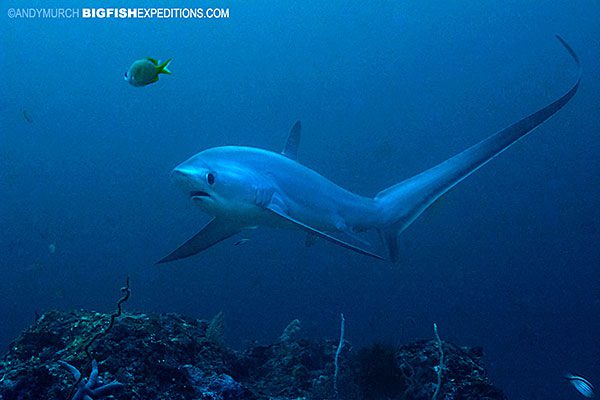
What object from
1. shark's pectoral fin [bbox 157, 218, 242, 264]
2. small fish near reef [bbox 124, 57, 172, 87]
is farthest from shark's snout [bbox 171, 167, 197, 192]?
small fish near reef [bbox 124, 57, 172, 87]

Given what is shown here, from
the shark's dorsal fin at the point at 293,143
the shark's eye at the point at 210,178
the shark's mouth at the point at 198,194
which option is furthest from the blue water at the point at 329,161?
the shark's eye at the point at 210,178

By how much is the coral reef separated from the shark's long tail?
155 cm

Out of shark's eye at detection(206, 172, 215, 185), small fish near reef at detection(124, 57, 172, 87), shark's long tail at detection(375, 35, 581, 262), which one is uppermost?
small fish near reef at detection(124, 57, 172, 87)

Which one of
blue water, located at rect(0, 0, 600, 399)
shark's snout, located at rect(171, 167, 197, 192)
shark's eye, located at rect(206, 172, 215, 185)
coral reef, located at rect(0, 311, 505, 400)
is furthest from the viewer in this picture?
blue water, located at rect(0, 0, 600, 399)

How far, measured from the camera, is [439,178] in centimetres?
476

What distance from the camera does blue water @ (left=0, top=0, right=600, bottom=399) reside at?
25875 millimetres

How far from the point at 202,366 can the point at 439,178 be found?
3.14 metres

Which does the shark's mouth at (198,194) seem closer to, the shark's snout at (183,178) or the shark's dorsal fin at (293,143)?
the shark's snout at (183,178)

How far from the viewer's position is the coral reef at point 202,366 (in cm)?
264

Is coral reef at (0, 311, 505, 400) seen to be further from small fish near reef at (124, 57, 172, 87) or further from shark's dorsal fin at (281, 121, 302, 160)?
small fish near reef at (124, 57, 172, 87)

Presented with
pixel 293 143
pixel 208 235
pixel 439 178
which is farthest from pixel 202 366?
pixel 293 143

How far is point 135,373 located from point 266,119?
2041 inches

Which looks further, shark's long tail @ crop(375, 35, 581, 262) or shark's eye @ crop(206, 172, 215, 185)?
shark's long tail @ crop(375, 35, 581, 262)

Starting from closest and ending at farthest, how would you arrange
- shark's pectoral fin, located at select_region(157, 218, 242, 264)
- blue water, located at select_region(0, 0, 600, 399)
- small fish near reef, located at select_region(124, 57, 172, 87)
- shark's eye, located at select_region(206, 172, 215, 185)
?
shark's eye, located at select_region(206, 172, 215, 185) < shark's pectoral fin, located at select_region(157, 218, 242, 264) < small fish near reef, located at select_region(124, 57, 172, 87) < blue water, located at select_region(0, 0, 600, 399)
